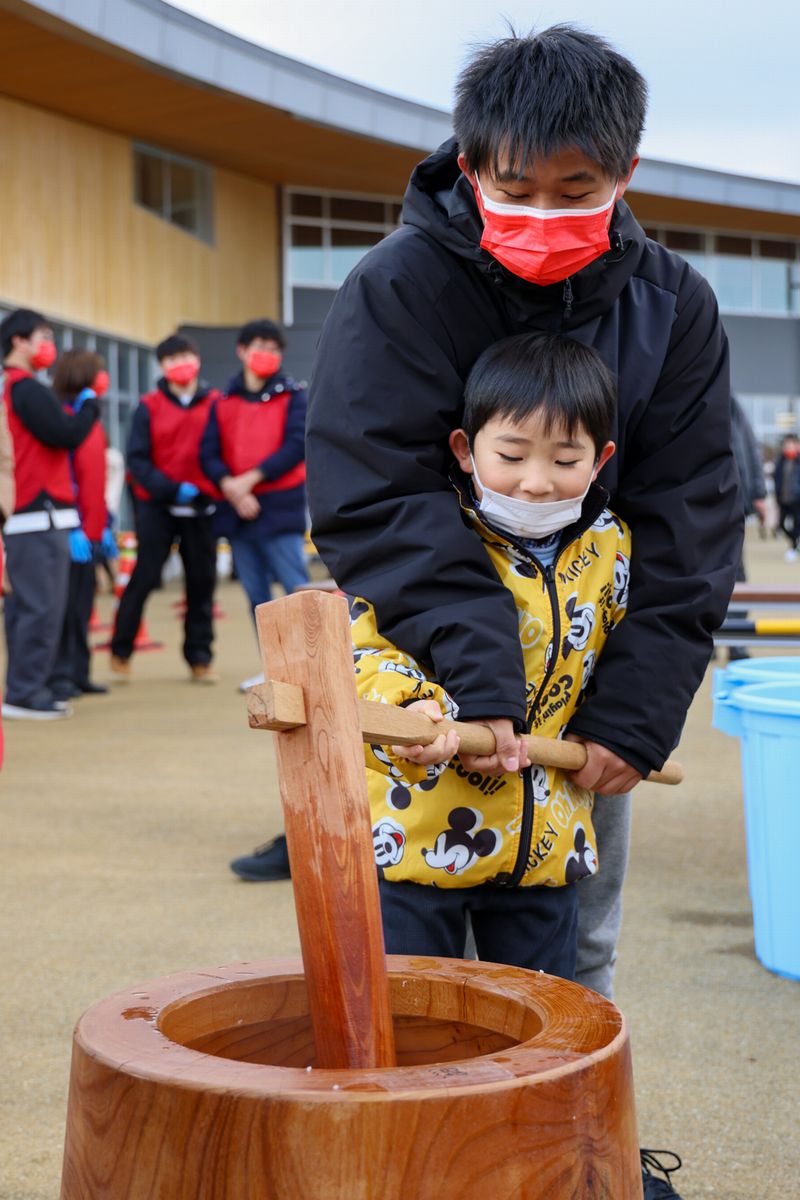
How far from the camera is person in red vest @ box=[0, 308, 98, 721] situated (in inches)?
289

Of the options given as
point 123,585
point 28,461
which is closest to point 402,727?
point 28,461

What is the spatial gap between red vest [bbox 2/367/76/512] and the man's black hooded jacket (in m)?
5.49

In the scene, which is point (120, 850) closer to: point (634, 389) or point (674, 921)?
point (674, 921)

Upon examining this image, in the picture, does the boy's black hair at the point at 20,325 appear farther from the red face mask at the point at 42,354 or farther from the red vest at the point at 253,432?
the red vest at the point at 253,432

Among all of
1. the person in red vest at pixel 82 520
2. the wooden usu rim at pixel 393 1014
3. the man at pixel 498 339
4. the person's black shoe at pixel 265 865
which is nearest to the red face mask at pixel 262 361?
the person in red vest at pixel 82 520

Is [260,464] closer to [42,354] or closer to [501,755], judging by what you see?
[42,354]

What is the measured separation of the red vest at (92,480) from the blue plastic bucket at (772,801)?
513 centimetres

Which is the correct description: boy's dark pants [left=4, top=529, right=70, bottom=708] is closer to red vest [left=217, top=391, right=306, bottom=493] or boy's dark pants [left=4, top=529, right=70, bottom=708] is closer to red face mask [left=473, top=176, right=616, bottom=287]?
red vest [left=217, top=391, right=306, bottom=493]

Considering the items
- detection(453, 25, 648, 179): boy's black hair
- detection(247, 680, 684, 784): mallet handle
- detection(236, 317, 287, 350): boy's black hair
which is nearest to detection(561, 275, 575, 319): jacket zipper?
detection(453, 25, 648, 179): boy's black hair

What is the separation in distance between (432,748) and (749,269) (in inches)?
1447

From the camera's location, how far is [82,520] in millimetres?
8406

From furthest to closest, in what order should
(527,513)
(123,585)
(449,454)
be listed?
(123,585) < (449,454) < (527,513)

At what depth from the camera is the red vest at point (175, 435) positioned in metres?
8.68

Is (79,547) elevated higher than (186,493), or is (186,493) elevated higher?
(186,493)
